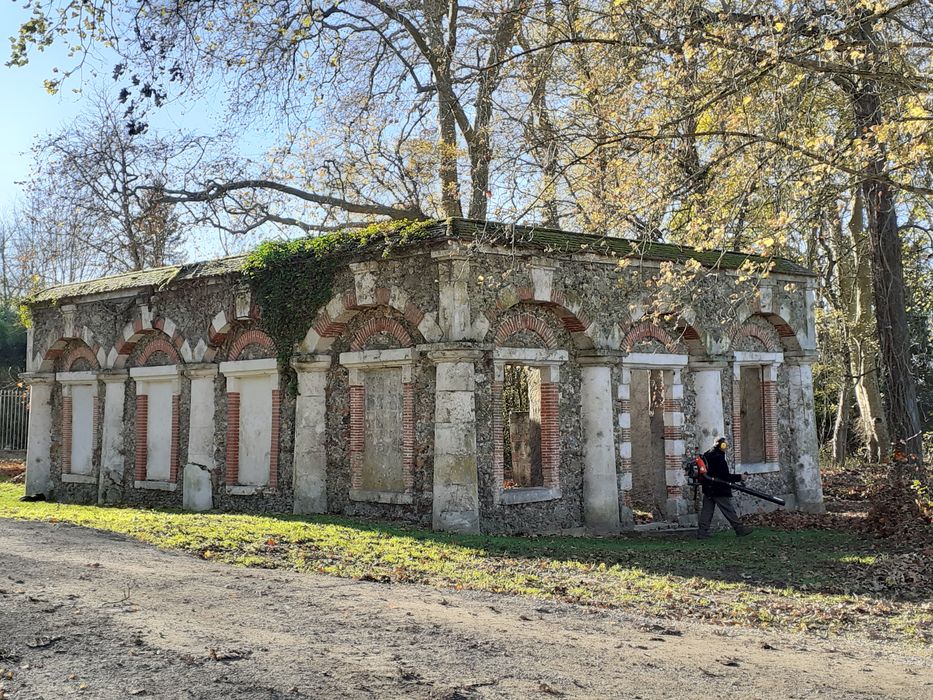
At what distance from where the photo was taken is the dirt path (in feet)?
19.6

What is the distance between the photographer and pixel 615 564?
38.3 feet

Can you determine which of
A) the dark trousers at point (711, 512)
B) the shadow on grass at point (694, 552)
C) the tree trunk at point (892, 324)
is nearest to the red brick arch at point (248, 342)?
the shadow on grass at point (694, 552)

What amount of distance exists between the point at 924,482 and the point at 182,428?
13184 mm

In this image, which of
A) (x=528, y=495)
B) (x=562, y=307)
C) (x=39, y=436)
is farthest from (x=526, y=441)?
(x=39, y=436)

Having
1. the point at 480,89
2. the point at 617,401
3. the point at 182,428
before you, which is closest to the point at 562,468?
the point at 617,401

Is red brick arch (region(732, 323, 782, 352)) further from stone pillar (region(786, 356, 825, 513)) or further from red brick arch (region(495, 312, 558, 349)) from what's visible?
red brick arch (region(495, 312, 558, 349))

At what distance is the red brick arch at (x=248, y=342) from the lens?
17.0 meters

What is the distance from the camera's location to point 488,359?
14484 mm

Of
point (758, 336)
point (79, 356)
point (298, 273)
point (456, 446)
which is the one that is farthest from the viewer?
point (79, 356)

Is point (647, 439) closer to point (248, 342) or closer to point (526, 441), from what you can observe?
point (526, 441)

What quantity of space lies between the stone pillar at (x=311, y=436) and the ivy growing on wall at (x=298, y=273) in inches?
23.1

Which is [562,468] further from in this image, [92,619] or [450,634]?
[92,619]

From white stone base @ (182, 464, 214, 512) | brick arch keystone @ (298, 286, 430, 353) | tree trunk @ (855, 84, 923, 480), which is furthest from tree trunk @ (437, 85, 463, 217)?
tree trunk @ (855, 84, 923, 480)

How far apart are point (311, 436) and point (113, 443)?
5866mm
